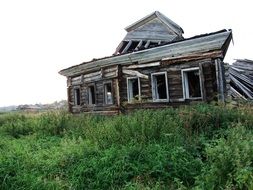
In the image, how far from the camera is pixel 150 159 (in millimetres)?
6383

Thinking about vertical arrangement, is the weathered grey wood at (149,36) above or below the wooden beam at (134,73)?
above

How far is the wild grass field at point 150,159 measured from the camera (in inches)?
190

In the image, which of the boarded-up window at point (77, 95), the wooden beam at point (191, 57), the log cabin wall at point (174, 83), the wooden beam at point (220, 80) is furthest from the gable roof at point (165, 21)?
the wooden beam at point (220, 80)

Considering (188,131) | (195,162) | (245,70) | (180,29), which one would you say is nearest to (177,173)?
(195,162)

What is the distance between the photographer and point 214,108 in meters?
9.65

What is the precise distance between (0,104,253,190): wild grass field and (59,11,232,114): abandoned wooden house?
151 inches

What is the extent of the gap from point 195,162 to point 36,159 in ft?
12.3

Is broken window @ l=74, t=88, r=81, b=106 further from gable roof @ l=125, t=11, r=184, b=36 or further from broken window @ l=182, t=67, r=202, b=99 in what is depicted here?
broken window @ l=182, t=67, r=202, b=99

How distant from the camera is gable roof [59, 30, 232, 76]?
12.3 metres

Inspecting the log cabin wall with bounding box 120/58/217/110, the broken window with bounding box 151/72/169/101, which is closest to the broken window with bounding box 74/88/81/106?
the log cabin wall with bounding box 120/58/217/110

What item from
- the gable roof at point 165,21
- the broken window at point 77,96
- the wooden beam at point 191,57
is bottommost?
the broken window at point 77,96

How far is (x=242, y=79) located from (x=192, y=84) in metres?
2.87

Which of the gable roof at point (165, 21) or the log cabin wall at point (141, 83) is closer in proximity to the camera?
the log cabin wall at point (141, 83)

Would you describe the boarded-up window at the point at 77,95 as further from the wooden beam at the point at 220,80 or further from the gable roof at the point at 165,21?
the wooden beam at the point at 220,80
